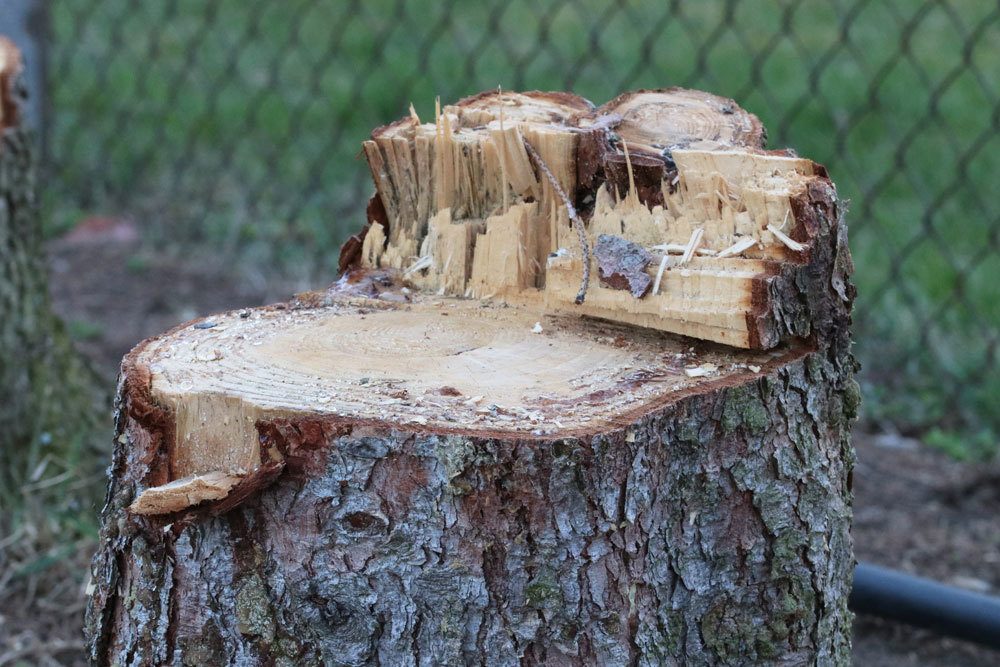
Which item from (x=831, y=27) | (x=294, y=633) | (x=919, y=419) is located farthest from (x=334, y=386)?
(x=831, y=27)

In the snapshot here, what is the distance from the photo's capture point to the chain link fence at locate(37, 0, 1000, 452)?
3.49 metres

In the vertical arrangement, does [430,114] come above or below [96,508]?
above

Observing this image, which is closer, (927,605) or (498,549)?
(498,549)

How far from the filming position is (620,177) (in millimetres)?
1533

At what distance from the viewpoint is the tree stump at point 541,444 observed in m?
1.24

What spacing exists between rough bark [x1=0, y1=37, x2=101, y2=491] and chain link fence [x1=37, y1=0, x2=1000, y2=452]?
1.54m

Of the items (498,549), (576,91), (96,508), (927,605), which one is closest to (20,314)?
(96,508)

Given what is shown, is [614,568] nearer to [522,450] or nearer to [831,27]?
[522,450]

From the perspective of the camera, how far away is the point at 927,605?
2.19m

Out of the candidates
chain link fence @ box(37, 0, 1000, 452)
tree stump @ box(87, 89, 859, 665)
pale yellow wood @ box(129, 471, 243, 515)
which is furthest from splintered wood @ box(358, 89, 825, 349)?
chain link fence @ box(37, 0, 1000, 452)

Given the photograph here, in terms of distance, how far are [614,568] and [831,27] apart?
5700 millimetres

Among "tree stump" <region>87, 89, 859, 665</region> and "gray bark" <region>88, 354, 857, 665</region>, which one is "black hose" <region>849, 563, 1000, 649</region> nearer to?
"tree stump" <region>87, 89, 859, 665</region>

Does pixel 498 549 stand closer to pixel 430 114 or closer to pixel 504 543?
pixel 504 543

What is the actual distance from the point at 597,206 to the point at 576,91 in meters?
3.75
